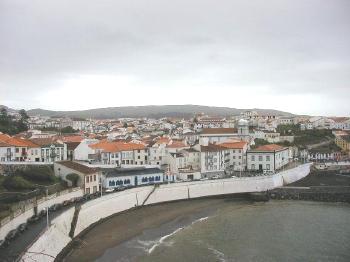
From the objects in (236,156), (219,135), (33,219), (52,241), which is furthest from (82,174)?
(219,135)

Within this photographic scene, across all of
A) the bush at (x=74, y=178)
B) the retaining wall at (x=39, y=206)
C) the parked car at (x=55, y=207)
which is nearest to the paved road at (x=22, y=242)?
the retaining wall at (x=39, y=206)

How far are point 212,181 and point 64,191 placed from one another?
19.8 m

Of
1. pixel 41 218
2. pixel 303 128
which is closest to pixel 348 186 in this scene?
pixel 41 218

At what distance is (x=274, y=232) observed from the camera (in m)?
36.7

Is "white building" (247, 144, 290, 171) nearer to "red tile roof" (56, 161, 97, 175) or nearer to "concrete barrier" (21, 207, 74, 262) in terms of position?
"red tile roof" (56, 161, 97, 175)

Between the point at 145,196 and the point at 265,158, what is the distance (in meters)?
25.4

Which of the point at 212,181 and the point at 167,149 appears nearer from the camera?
the point at 212,181

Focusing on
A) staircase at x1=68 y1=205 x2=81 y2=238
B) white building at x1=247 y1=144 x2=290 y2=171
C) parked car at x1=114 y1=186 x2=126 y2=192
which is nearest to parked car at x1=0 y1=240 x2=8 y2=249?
staircase at x1=68 y1=205 x2=81 y2=238

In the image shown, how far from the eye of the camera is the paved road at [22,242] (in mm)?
24309

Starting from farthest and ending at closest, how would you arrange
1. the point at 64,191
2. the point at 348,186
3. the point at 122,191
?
the point at 348,186 → the point at 122,191 → the point at 64,191

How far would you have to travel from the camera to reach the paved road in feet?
79.8

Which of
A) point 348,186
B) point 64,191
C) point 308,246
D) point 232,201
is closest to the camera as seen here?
point 308,246

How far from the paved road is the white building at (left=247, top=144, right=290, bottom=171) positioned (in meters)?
40.0

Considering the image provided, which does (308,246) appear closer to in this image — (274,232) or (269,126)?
(274,232)
